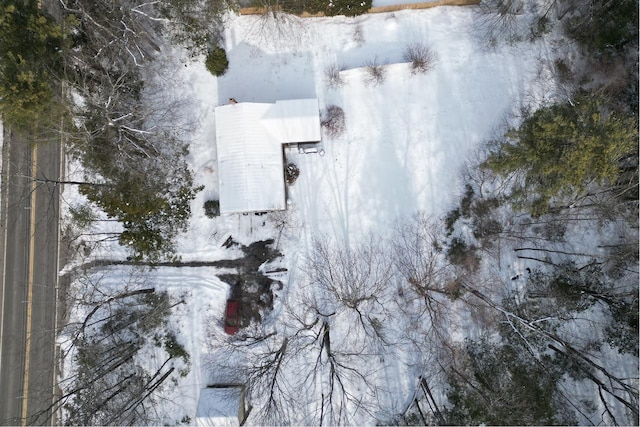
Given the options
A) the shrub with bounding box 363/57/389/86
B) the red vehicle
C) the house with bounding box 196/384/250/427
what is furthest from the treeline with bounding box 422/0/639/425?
the red vehicle

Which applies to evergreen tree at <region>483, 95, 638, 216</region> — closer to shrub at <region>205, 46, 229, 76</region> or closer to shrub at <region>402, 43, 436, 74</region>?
shrub at <region>402, 43, 436, 74</region>

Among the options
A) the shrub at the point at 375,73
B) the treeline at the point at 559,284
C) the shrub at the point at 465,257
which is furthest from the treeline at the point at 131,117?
the treeline at the point at 559,284

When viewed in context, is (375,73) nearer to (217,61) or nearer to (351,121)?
(351,121)

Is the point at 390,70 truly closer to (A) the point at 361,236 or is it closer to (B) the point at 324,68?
(B) the point at 324,68

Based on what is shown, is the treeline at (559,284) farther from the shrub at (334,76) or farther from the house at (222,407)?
the house at (222,407)

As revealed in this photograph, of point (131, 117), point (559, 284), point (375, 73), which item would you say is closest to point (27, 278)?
point (131, 117)

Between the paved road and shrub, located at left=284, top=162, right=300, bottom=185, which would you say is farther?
the paved road
